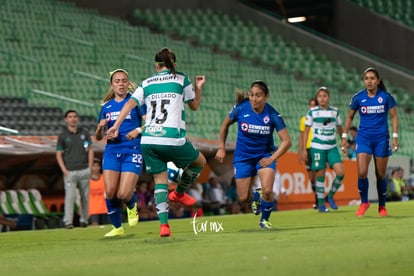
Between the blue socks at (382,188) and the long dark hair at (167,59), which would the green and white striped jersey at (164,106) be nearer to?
the long dark hair at (167,59)

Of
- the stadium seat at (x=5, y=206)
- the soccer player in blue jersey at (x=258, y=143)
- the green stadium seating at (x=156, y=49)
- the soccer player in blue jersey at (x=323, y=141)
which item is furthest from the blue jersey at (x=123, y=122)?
the green stadium seating at (x=156, y=49)

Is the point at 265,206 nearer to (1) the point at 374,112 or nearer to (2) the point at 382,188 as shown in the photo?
(2) the point at 382,188

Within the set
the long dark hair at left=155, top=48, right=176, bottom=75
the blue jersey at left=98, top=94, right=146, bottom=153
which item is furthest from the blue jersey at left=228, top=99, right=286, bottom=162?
the long dark hair at left=155, top=48, right=176, bottom=75

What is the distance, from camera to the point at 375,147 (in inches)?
625

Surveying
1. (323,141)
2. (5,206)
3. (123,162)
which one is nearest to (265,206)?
(123,162)

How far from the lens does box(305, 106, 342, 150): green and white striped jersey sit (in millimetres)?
20297

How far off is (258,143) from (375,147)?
9.91ft

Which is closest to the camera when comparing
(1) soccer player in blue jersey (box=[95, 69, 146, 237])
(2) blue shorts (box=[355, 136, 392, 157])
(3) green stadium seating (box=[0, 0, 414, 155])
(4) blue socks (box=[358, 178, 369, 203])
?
(1) soccer player in blue jersey (box=[95, 69, 146, 237])

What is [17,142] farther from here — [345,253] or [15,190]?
[345,253]

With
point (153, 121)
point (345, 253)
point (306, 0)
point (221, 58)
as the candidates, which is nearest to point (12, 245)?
point (153, 121)

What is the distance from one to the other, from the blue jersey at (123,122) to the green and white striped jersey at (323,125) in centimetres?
773

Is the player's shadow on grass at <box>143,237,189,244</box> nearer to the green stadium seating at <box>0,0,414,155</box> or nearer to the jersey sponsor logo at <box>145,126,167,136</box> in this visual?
the jersey sponsor logo at <box>145,126,167,136</box>

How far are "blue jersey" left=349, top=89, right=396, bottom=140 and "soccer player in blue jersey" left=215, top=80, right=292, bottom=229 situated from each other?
108 inches

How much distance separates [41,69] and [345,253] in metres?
Answer: 21.7
